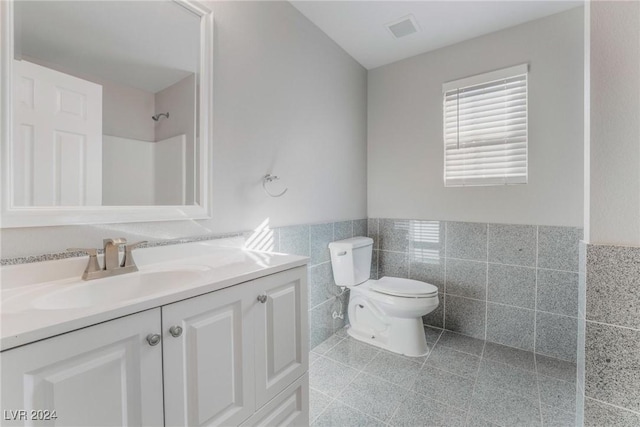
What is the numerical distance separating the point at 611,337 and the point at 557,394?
3.65 feet

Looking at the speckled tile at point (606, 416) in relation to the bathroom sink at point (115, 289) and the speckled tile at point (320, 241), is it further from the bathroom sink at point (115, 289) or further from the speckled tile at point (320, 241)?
the speckled tile at point (320, 241)

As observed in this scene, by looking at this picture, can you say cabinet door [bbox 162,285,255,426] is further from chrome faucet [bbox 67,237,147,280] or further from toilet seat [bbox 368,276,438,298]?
toilet seat [bbox 368,276,438,298]

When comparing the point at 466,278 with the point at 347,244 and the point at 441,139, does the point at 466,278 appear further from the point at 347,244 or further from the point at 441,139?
the point at 441,139

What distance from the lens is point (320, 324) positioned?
6.98ft

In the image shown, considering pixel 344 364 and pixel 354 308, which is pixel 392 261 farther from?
pixel 344 364

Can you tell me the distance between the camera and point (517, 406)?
1482 millimetres

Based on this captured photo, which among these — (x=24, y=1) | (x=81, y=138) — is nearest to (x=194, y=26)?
(x=24, y=1)

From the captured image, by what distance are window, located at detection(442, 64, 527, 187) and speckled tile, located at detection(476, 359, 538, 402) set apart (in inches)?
52.0

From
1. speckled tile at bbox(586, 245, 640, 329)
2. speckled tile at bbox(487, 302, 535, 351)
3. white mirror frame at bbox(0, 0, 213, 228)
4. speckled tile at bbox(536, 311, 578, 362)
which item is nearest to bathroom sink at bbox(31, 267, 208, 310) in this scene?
white mirror frame at bbox(0, 0, 213, 228)

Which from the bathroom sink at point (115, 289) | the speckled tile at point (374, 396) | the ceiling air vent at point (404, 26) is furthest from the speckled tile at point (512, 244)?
the bathroom sink at point (115, 289)

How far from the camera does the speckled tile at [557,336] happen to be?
1895 mm

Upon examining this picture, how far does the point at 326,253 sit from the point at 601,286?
156cm

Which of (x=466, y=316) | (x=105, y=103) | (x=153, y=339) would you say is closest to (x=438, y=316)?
(x=466, y=316)

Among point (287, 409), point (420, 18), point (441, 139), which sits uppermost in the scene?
point (420, 18)
